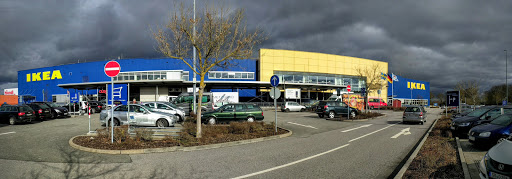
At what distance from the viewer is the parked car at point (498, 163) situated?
4238 mm

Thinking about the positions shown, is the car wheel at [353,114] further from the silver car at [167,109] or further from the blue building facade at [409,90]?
the blue building facade at [409,90]

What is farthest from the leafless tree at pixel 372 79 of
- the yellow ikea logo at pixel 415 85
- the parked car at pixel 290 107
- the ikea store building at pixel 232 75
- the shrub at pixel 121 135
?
the yellow ikea logo at pixel 415 85

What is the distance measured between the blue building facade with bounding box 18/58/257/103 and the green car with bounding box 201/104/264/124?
26310mm

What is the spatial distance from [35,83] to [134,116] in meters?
68.6

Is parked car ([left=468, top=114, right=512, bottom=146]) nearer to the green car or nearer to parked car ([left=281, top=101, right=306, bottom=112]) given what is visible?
the green car

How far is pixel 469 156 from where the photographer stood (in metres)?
7.60

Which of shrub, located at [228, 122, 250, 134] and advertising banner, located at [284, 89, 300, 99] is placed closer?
shrub, located at [228, 122, 250, 134]

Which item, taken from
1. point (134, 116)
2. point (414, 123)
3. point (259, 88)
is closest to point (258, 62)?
point (259, 88)

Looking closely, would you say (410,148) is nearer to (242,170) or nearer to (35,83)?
(242,170)

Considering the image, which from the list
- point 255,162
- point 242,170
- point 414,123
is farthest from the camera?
point 414,123

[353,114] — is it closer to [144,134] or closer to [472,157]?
[472,157]

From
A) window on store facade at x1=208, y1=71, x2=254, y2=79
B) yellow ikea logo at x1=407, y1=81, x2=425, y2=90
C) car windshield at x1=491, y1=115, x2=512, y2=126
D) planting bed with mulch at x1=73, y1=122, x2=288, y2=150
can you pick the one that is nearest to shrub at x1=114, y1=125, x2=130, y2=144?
planting bed with mulch at x1=73, y1=122, x2=288, y2=150

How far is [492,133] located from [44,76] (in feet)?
258

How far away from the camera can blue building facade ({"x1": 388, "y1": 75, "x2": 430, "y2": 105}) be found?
2813 inches
